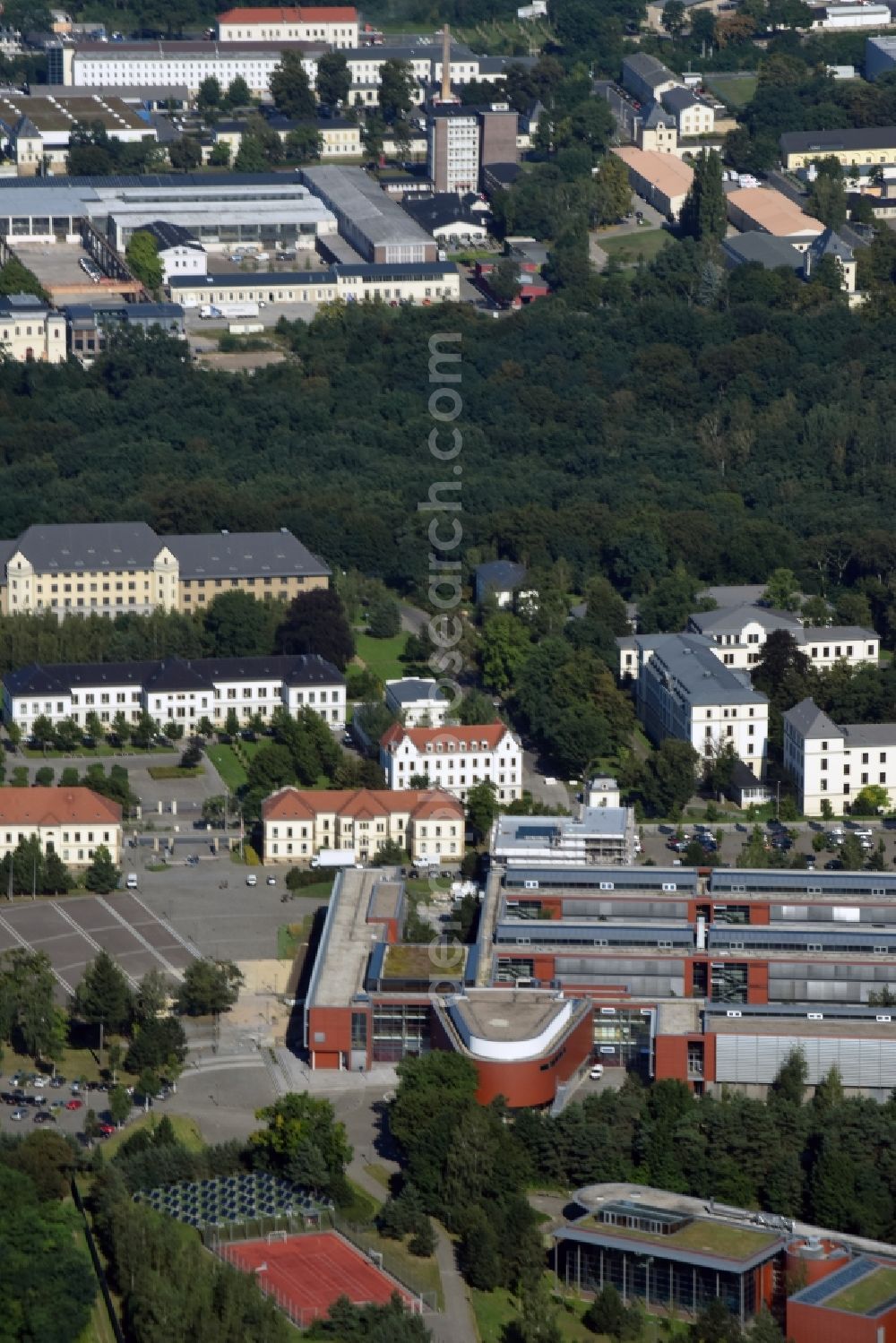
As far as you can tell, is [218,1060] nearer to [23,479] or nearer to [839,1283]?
[839,1283]

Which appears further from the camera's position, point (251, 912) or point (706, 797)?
point (706, 797)

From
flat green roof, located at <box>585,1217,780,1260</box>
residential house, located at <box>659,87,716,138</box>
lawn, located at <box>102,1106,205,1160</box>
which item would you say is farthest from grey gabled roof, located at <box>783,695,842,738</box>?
residential house, located at <box>659,87,716,138</box>

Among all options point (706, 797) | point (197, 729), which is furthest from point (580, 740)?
point (197, 729)

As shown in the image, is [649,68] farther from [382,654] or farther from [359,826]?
[359,826]

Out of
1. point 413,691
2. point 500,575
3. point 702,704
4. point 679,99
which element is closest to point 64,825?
point 413,691

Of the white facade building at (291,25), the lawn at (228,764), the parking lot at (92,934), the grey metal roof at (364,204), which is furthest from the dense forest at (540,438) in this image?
the white facade building at (291,25)

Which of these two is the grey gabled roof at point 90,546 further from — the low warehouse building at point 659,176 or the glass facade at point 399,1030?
the low warehouse building at point 659,176

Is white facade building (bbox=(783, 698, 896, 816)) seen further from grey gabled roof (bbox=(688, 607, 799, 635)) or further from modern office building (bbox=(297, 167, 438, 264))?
modern office building (bbox=(297, 167, 438, 264))
